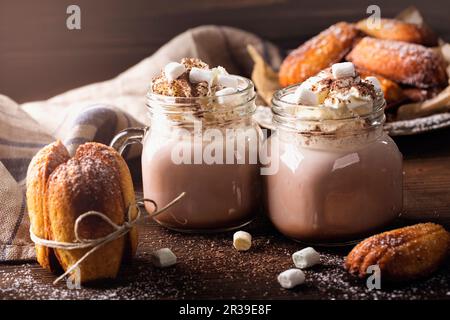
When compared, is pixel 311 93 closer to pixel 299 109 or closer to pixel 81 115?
pixel 299 109

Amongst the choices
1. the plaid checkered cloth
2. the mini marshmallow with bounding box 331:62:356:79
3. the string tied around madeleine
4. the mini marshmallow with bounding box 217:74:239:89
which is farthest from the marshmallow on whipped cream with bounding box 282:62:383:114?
the plaid checkered cloth

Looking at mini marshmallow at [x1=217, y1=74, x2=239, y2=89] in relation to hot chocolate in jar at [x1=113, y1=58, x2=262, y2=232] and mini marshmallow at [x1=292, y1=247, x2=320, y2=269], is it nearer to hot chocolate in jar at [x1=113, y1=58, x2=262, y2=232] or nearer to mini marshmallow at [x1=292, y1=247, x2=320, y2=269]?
hot chocolate in jar at [x1=113, y1=58, x2=262, y2=232]

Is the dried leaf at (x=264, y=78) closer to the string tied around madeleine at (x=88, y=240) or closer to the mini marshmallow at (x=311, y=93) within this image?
the mini marshmallow at (x=311, y=93)

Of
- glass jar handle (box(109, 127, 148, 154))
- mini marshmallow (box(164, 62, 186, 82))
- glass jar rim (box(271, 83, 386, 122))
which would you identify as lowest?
glass jar handle (box(109, 127, 148, 154))

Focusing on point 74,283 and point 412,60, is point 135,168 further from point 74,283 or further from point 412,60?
point 412,60

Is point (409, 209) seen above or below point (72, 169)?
below

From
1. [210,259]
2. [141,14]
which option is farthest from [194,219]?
[141,14]

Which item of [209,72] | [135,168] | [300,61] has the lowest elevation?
[135,168]
